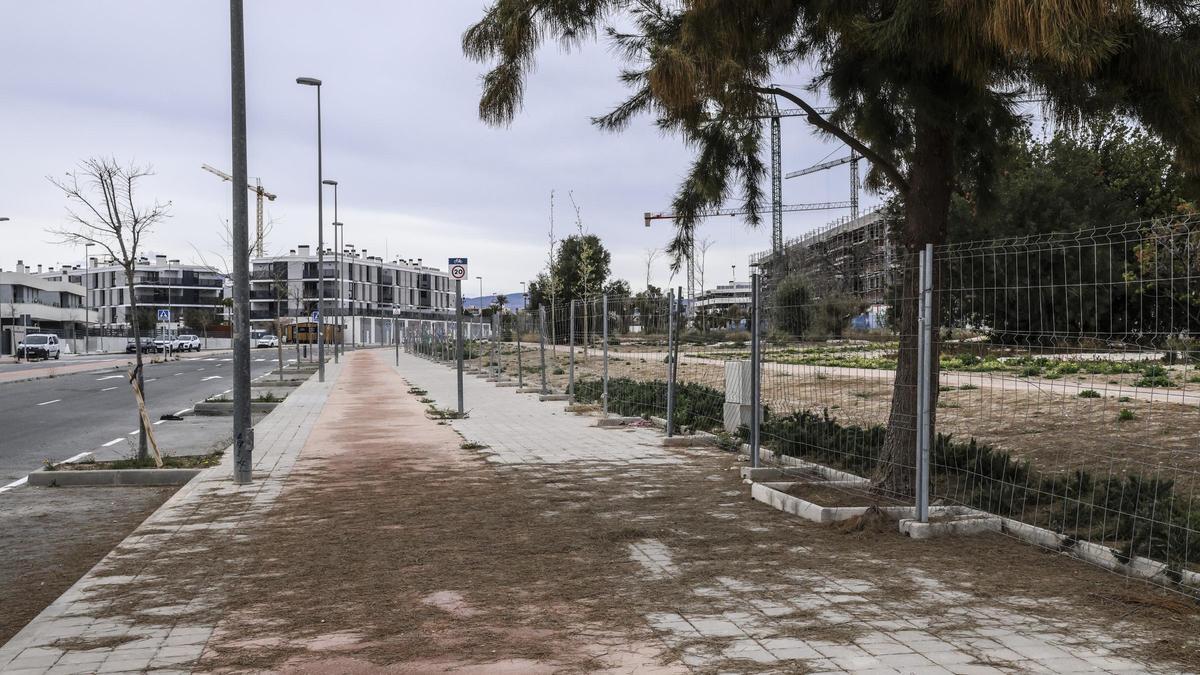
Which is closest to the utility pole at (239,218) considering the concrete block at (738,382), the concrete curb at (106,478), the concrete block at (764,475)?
the concrete curb at (106,478)

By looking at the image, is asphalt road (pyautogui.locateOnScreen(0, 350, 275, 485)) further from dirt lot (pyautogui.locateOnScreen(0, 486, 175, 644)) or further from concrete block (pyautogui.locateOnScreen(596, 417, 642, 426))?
concrete block (pyautogui.locateOnScreen(596, 417, 642, 426))

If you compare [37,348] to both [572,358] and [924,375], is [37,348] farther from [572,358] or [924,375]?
[924,375]

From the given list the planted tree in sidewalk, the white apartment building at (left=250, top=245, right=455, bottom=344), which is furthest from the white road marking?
the white apartment building at (left=250, top=245, right=455, bottom=344)

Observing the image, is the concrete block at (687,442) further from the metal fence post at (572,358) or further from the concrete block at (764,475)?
the metal fence post at (572,358)

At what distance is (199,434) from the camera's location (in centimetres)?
1639

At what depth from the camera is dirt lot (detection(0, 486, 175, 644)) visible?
6112mm

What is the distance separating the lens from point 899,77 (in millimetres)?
7105

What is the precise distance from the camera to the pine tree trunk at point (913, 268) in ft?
25.8

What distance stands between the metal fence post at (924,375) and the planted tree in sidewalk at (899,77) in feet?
2.28

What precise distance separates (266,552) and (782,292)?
17.4 feet

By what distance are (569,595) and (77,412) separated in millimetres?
18484

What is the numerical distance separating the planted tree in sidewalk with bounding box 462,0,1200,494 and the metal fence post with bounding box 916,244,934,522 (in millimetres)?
696

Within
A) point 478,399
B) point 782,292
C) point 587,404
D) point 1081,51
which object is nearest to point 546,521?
point 782,292

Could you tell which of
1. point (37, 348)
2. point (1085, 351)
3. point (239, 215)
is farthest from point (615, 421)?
point (37, 348)
